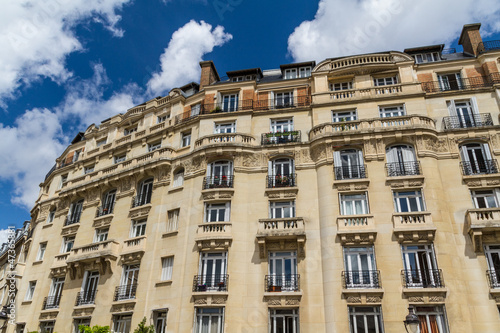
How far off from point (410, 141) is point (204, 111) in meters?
14.2

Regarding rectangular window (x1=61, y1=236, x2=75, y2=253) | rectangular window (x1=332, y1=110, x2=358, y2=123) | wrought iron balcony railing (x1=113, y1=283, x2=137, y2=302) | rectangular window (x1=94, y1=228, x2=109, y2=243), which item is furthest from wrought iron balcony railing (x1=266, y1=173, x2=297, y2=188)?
rectangular window (x1=61, y1=236, x2=75, y2=253)

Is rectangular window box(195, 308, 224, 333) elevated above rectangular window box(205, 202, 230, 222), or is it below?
below

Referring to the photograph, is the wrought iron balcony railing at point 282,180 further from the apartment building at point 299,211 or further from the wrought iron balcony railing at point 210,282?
the wrought iron balcony railing at point 210,282

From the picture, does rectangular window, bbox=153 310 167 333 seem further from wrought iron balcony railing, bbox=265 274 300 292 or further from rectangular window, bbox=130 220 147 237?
wrought iron balcony railing, bbox=265 274 300 292

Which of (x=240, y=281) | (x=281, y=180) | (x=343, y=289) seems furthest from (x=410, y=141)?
(x=240, y=281)

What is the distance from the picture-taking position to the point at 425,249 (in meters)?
20.2

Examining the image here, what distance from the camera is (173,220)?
25641 mm

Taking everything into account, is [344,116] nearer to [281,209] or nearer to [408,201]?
[408,201]

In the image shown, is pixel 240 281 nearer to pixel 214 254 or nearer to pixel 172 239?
pixel 214 254

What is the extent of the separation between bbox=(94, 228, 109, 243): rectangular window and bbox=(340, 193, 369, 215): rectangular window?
55.0 feet

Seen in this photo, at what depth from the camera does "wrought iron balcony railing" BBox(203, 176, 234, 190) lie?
985 inches

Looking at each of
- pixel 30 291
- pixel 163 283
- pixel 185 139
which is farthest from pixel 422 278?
pixel 30 291

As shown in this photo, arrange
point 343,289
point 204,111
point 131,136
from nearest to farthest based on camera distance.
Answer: point 343,289
point 204,111
point 131,136

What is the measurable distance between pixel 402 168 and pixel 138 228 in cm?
1737
